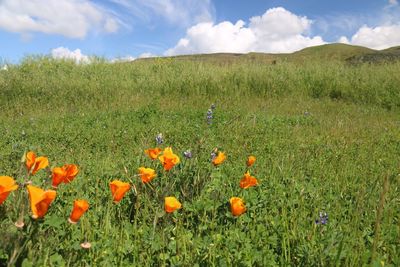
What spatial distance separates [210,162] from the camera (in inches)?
143

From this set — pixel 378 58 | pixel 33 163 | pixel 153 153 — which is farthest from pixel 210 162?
pixel 378 58

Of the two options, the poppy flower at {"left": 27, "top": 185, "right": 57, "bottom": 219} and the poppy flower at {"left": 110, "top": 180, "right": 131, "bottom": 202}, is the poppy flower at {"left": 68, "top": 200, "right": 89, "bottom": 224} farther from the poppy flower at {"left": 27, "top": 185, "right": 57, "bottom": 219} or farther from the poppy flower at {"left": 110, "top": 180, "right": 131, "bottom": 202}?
the poppy flower at {"left": 110, "top": 180, "right": 131, "bottom": 202}

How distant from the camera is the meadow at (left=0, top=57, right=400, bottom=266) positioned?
6.78 feet

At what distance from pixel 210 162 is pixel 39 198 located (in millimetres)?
2349

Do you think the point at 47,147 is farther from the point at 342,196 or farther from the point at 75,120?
the point at 342,196

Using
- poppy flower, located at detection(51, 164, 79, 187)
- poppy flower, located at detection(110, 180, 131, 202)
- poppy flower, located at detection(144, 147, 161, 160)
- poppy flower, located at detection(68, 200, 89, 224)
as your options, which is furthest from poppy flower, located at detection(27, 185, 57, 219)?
poppy flower, located at detection(144, 147, 161, 160)

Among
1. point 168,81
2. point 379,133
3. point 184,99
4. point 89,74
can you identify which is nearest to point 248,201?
point 379,133

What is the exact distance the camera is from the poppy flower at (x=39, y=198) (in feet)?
4.55

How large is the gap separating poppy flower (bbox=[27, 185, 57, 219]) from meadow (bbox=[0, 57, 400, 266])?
0.14 metres

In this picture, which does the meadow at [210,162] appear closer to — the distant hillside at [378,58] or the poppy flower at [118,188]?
the poppy flower at [118,188]

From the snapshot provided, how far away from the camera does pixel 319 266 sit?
6.22 ft

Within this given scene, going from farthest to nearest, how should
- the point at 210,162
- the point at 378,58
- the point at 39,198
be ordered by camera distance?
1. the point at 378,58
2. the point at 210,162
3. the point at 39,198

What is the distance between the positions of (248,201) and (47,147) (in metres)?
3.39

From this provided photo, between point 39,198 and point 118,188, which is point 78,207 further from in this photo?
point 118,188
